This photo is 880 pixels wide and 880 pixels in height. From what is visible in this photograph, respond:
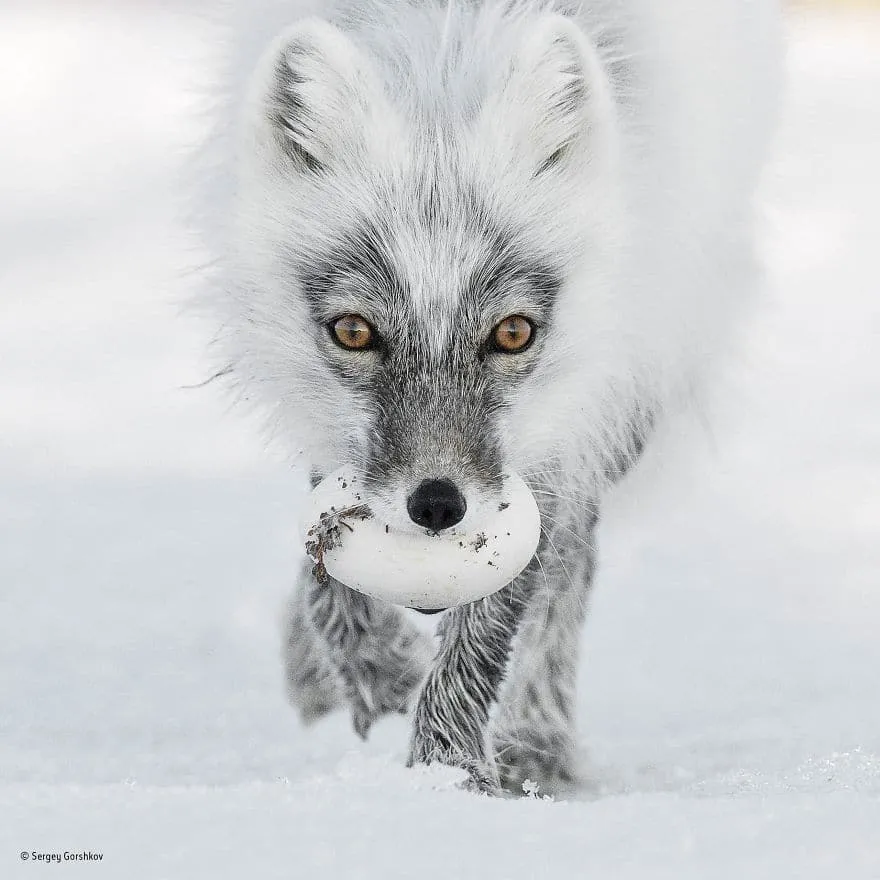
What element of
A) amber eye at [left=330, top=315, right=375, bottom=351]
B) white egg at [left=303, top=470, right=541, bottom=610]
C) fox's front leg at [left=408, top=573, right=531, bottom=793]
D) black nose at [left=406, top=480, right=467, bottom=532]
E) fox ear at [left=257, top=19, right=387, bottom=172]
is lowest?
fox's front leg at [left=408, top=573, right=531, bottom=793]

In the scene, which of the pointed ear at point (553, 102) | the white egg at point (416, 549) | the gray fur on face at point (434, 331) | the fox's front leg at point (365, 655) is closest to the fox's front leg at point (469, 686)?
the fox's front leg at point (365, 655)

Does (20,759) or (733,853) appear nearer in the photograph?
(733,853)

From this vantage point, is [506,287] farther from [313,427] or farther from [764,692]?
[764,692]

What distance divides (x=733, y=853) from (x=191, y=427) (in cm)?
433

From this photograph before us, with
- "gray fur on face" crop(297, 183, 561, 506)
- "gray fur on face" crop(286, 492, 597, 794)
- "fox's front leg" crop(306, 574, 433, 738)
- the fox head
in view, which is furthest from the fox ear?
"fox's front leg" crop(306, 574, 433, 738)

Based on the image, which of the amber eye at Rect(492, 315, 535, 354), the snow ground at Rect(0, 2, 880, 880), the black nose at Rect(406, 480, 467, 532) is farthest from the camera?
the amber eye at Rect(492, 315, 535, 354)

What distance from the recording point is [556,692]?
4.90 metres

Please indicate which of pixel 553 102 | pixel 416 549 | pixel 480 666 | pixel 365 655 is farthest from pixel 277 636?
pixel 553 102

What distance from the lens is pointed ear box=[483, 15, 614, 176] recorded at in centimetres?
335

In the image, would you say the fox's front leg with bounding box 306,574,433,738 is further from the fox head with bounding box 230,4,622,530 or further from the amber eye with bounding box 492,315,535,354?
the amber eye with bounding box 492,315,535,354

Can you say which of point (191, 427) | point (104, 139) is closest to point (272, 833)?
point (191, 427)

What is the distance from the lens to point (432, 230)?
3338 mm

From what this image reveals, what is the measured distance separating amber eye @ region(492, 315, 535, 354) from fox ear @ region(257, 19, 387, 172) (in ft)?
1.73

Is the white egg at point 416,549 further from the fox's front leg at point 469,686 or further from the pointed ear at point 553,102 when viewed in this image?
the fox's front leg at point 469,686
